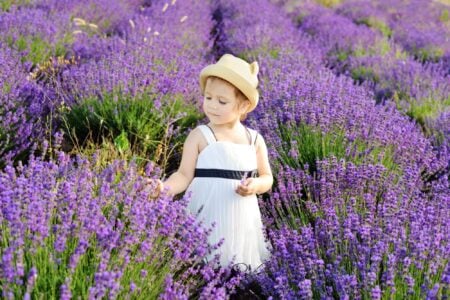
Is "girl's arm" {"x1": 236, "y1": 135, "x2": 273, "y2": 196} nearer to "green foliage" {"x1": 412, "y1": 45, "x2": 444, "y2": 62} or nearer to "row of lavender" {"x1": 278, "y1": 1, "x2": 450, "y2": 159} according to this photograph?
"row of lavender" {"x1": 278, "y1": 1, "x2": 450, "y2": 159}

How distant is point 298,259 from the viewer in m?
2.31

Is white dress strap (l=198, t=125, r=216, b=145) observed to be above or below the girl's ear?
below

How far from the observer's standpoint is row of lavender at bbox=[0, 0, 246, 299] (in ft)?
5.91

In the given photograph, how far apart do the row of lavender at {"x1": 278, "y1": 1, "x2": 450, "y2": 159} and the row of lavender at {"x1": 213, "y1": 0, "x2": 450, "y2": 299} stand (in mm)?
579

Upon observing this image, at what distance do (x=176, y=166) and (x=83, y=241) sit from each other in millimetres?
2114

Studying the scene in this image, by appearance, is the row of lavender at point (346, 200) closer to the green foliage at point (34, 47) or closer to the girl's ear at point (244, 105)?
the girl's ear at point (244, 105)

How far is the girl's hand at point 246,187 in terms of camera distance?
2635mm

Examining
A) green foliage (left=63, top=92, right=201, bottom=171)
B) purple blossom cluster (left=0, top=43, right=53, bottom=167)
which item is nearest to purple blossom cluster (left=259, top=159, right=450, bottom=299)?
green foliage (left=63, top=92, right=201, bottom=171)

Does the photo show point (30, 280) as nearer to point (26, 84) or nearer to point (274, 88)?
point (26, 84)

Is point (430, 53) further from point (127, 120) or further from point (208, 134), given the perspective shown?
point (208, 134)

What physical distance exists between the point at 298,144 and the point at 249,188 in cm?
93

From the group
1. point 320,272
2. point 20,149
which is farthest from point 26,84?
point 320,272

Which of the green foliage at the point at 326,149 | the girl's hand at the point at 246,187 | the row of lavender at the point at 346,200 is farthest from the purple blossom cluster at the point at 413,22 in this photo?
the girl's hand at the point at 246,187

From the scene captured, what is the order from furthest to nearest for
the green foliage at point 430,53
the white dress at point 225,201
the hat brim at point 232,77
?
the green foliage at point 430,53
the white dress at point 225,201
the hat brim at point 232,77
